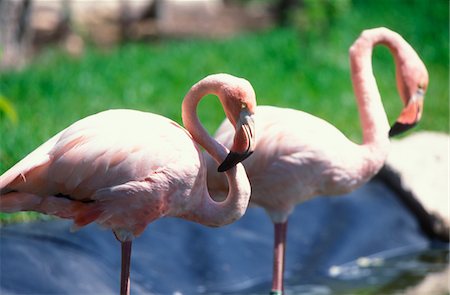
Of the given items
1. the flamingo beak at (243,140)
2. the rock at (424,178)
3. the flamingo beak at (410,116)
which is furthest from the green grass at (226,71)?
the flamingo beak at (243,140)

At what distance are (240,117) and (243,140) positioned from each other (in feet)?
0.34

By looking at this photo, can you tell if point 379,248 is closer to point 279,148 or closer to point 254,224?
point 254,224

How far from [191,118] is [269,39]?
24.5ft

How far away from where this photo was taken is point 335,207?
658 centimetres

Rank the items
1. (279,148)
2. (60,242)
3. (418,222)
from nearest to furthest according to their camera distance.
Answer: (279,148), (60,242), (418,222)

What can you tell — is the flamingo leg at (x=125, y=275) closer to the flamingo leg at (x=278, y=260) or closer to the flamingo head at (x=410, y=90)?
the flamingo leg at (x=278, y=260)

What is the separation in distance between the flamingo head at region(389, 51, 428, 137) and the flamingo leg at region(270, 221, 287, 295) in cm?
75

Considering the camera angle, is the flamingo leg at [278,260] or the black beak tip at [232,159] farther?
the flamingo leg at [278,260]

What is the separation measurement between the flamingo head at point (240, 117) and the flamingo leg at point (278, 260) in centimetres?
102

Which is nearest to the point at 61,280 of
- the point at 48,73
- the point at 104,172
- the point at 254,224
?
the point at 104,172

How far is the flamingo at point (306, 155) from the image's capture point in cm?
455

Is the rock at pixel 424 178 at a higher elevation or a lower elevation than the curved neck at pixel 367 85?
higher

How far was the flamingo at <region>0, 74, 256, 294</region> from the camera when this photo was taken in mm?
3740

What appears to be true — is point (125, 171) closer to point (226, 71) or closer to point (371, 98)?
point (371, 98)
